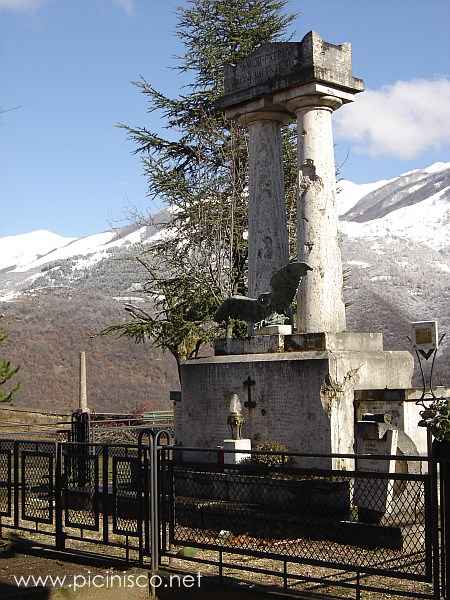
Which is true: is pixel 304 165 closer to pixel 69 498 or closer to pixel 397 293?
→ pixel 69 498

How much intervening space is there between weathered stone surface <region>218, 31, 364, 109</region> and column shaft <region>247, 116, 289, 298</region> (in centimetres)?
50

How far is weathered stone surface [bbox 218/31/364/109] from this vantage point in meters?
11.8

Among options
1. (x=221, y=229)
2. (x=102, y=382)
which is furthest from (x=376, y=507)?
(x=102, y=382)

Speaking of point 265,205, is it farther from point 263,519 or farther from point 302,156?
point 263,519

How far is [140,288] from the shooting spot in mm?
67500

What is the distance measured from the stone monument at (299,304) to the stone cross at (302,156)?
1cm

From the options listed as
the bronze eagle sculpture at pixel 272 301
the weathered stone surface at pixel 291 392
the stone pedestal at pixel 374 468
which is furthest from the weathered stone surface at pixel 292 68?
the stone pedestal at pixel 374 468

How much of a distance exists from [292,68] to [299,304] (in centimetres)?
317

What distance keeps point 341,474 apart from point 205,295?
51.1ft

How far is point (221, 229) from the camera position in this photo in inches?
853

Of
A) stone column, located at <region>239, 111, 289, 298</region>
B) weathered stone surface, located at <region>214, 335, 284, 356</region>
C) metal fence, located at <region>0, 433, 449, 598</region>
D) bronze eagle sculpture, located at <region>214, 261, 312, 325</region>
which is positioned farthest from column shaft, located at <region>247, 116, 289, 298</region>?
metal fence, located at <region>0, 433, 449, 598</region>

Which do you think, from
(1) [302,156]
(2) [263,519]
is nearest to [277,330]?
(1) [302,156]

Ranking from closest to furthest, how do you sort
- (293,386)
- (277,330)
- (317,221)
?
(293,386)
(277,330)
(317,221)

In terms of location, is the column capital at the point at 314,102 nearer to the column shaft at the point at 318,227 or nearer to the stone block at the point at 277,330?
the column shaft at the point at 318,227
